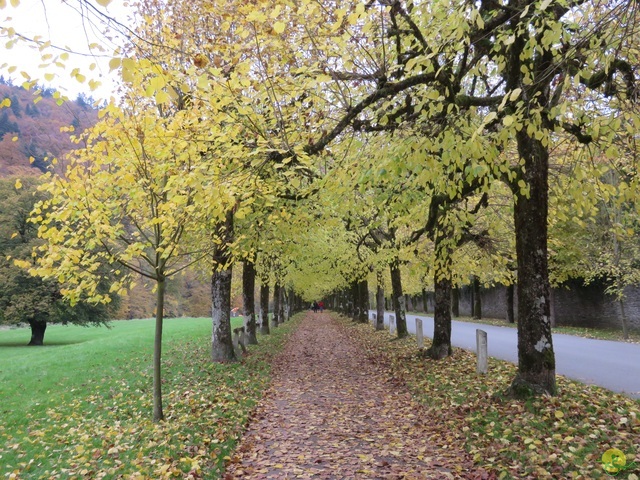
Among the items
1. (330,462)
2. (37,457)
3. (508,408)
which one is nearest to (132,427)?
(37,457)

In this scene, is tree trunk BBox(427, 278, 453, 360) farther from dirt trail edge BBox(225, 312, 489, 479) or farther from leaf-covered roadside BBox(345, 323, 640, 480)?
leaf-covered roadside BBox(345, 323, 640, 480)

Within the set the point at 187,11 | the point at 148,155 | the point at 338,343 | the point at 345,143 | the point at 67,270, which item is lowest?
the point at 338,343

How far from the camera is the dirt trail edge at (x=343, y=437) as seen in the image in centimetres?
559

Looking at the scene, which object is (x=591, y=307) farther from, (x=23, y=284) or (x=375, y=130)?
(x=23, y=284)

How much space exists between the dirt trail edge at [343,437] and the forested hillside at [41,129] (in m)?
5.03

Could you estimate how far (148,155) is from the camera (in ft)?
23.5

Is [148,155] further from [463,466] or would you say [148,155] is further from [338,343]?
[338,343]

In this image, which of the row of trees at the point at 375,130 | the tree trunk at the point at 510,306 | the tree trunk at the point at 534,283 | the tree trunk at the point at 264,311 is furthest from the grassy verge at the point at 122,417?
the tree trunk at the point at 510,306

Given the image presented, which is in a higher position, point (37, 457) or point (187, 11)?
point (187, 11)

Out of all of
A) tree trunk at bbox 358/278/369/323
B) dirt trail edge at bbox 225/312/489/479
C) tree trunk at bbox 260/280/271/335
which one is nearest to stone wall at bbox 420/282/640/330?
tree trunk at bbox 358/278/369/323

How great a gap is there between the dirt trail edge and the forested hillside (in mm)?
5028

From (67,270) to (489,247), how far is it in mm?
11078

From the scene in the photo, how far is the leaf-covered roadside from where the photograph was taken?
16.3ft

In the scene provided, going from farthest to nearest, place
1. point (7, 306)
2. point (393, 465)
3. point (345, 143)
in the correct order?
point (7, 306) < point (345, 143) < point (393, 465)
